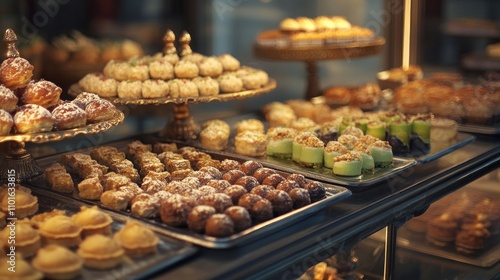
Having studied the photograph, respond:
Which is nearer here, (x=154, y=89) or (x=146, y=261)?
(x=146, y=261)

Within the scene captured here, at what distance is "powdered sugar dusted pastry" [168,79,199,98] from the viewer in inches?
112

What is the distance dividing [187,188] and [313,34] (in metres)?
2.38

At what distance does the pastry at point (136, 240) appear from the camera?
5.63 ft

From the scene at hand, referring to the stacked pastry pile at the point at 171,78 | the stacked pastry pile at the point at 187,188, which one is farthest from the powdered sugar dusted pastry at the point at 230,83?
the stacked pastry pile at the point at 187,188

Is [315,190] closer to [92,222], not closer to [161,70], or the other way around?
[92,222]

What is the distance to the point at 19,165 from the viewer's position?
241cm

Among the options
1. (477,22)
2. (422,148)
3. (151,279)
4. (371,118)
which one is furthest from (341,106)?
(151,279)

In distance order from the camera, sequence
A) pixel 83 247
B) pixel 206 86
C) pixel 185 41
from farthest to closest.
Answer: pixel 185 41 → pixel 206 86 → pixel 83 247

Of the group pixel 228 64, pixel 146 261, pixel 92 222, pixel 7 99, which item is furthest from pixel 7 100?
pixel 228 64

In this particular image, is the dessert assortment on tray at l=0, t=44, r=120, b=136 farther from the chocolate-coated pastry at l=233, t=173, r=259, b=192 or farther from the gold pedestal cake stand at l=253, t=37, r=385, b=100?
the gold pedestal cake stand at l=253, t=37, r=385, b=100

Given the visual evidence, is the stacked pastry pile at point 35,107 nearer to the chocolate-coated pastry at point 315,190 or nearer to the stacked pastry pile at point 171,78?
the stacked pastry pile at point 171,78

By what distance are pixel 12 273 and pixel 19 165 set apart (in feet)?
3.03

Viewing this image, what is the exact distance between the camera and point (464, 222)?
322 cm

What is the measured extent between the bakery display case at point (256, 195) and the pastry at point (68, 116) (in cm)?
4
